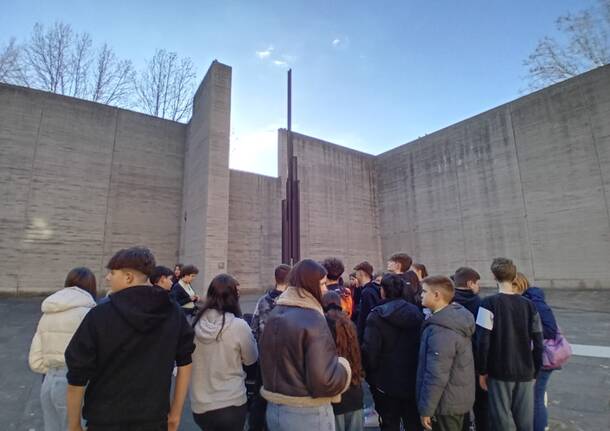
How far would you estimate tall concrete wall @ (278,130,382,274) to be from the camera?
57.5ft

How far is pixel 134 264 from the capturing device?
1641mm

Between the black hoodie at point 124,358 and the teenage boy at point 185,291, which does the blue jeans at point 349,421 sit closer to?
the black hoodie at point 124,358

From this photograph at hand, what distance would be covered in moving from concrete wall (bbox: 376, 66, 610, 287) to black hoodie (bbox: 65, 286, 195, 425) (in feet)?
51.6

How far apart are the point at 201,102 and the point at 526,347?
13671 mm

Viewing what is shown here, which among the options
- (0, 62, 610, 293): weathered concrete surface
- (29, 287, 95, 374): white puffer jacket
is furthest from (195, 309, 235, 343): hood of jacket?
(0, 62, 610, 293): weathered concrete surface

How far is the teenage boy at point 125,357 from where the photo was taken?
1.46 metres

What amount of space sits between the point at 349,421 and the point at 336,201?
16903 millimetres

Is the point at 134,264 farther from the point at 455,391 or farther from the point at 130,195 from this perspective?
the point at 130,195

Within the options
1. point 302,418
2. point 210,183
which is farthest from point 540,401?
point 210,183

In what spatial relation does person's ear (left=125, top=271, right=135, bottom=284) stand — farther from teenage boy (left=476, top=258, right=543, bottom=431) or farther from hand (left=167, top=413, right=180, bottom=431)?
teenage boy (left=476, top=258, right=543, bottom=431)

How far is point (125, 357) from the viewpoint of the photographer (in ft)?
4.95

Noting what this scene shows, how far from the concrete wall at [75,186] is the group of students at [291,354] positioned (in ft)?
41.9

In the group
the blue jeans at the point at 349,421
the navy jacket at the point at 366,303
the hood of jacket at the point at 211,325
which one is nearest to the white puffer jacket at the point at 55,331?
the hood of jacket at the point at 211,325

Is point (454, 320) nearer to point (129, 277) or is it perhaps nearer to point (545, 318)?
point (545, 318)
